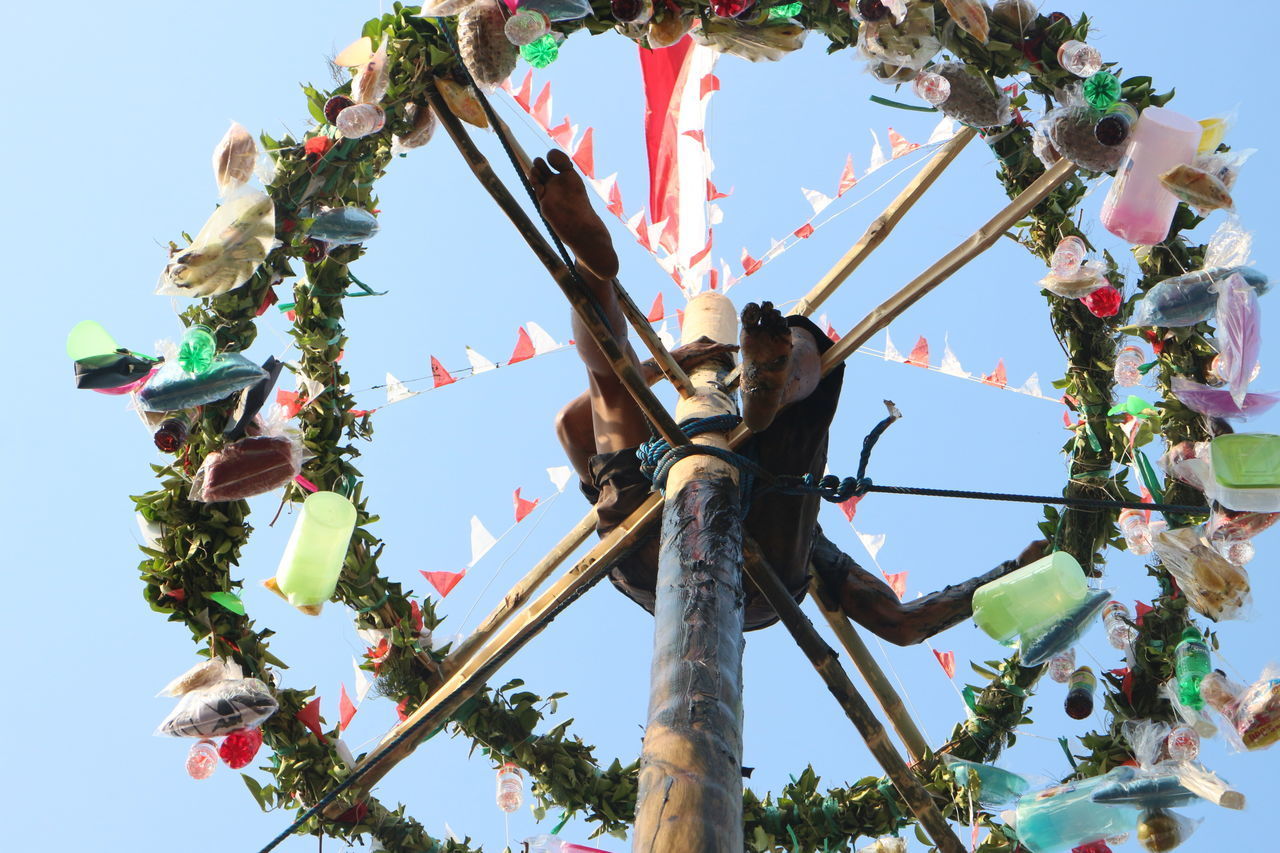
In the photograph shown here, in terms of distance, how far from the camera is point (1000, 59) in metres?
4.15

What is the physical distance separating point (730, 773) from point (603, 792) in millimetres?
2134

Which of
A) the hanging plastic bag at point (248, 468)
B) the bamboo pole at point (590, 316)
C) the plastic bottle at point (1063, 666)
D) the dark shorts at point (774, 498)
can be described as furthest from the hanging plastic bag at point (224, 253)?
the plastic bottle at point (1063, 666)

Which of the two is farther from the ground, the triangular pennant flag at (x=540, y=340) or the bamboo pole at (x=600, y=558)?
the triangular pennant flag at (x=540, y=340)

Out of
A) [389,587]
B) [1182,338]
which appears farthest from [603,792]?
[1182,338]

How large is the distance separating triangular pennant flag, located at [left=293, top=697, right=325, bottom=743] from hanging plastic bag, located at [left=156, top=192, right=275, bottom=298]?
4.53 ft

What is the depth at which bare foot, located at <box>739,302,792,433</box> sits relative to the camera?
144 inches

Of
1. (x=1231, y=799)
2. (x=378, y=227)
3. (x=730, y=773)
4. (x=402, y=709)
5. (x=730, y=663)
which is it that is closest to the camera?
(x=730, y=773)

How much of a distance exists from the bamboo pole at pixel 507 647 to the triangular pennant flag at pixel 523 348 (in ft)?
6.48

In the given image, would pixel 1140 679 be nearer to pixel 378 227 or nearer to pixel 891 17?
pixel 891 17

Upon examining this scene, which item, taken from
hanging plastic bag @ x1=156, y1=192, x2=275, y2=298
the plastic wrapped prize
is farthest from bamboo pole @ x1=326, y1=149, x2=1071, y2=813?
hanging plastic bag @ x1=156, y1=192, x2=275, y2=298

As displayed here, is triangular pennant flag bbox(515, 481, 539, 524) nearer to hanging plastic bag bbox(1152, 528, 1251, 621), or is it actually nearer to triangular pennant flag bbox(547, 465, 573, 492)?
triangular pennant flag bbox(547, 465, 573, 492)

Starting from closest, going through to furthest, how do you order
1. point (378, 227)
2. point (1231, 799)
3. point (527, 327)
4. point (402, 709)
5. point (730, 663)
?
point (730, 663)
point (1231, 799)
point (378, 227)
point (402, 709)
point (527, 327)

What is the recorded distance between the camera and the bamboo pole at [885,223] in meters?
4.89

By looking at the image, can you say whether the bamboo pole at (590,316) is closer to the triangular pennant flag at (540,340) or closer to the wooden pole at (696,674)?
the wooden pole at (696,674)
